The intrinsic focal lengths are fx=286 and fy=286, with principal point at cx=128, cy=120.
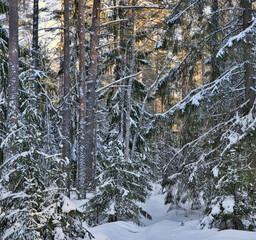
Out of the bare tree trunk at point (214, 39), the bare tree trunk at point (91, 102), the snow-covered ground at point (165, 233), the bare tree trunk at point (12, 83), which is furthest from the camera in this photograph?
the bare tree trunk at point (91, 102)

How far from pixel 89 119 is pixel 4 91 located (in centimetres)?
380

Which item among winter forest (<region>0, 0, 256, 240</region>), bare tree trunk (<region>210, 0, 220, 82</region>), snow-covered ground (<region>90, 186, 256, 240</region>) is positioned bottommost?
snow-covered ground (<region>90, 186, 256, 240</region>)

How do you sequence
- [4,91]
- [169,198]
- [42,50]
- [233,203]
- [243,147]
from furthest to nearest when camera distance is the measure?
[42,50] < [169,198] < [4,91] < [243,147] < [233,203]

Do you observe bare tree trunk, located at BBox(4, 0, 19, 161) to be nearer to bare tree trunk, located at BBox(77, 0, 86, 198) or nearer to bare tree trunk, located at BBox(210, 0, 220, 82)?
bare tree trunk, located at BBox(77, 0, 86, 198)

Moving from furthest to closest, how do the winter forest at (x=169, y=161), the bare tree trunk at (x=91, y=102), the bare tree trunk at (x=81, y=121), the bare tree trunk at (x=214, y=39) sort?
the bare tree trunk at (x=91, y=102), the bare tree trunk at (x=81, y=121), the bare tree trunk at (x=214, y=39), the winter forest at (x=169, y=161)

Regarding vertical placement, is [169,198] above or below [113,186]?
below

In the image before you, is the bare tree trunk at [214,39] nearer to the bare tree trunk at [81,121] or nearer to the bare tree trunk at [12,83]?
the bare tree trunk at [81,121]

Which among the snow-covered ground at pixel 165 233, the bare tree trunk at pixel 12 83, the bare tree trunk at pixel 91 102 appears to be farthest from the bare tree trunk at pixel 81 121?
the bare tree trunk at pixel 12 83

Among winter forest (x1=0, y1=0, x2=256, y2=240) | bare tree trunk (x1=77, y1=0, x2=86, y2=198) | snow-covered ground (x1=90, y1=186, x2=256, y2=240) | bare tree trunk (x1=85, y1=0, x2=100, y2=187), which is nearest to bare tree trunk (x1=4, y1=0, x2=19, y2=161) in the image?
winter forest (x1=0, y1=0, x2=256, y2=240)

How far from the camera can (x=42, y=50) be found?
19531mm

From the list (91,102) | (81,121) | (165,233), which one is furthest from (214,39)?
(81,121)

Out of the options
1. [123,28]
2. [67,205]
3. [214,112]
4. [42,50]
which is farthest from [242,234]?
[42,50]

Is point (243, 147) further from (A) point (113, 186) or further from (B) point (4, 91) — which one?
(B) point (4, 91)

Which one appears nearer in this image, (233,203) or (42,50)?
(233,203)
